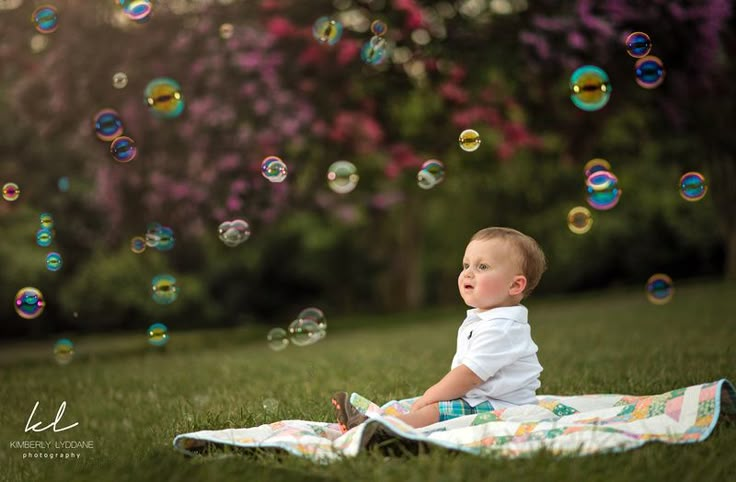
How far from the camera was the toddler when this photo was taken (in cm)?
345

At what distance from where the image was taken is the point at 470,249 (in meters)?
3.60

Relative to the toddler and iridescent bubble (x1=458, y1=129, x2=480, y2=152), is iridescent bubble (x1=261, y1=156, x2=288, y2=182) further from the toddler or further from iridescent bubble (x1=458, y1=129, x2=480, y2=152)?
the toddler

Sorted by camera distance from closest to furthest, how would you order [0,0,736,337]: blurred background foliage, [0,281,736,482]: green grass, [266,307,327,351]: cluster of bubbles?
[0,281,736,482]: green grass, [266,307,327,351]: cluster of bubbles, [0,0,736,337]: blurred background foliage

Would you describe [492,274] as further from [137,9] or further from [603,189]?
[137,9]

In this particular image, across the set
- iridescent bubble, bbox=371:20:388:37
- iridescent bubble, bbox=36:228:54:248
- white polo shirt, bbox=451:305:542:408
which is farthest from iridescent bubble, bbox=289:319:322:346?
iridescent bubble, bbox=371:20:388:37

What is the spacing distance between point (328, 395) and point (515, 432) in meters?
1.74

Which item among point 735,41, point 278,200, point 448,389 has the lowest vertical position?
point 448,389

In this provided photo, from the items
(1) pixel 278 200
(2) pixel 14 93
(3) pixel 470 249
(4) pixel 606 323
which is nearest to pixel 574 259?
(4) pixel 606 323

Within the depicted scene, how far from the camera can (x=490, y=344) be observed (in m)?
3.45

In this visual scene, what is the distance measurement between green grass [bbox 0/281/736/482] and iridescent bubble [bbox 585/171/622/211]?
117 centimetres

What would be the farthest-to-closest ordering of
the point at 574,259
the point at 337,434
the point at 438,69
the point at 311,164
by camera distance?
Result: the point at 574,259 < the point at 311,164 < the point at 438,69 < the point at 337,434

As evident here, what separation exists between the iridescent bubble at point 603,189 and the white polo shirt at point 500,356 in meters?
2.58

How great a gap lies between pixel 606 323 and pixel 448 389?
7230 mm

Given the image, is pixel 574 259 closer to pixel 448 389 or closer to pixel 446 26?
pixel 446 26
